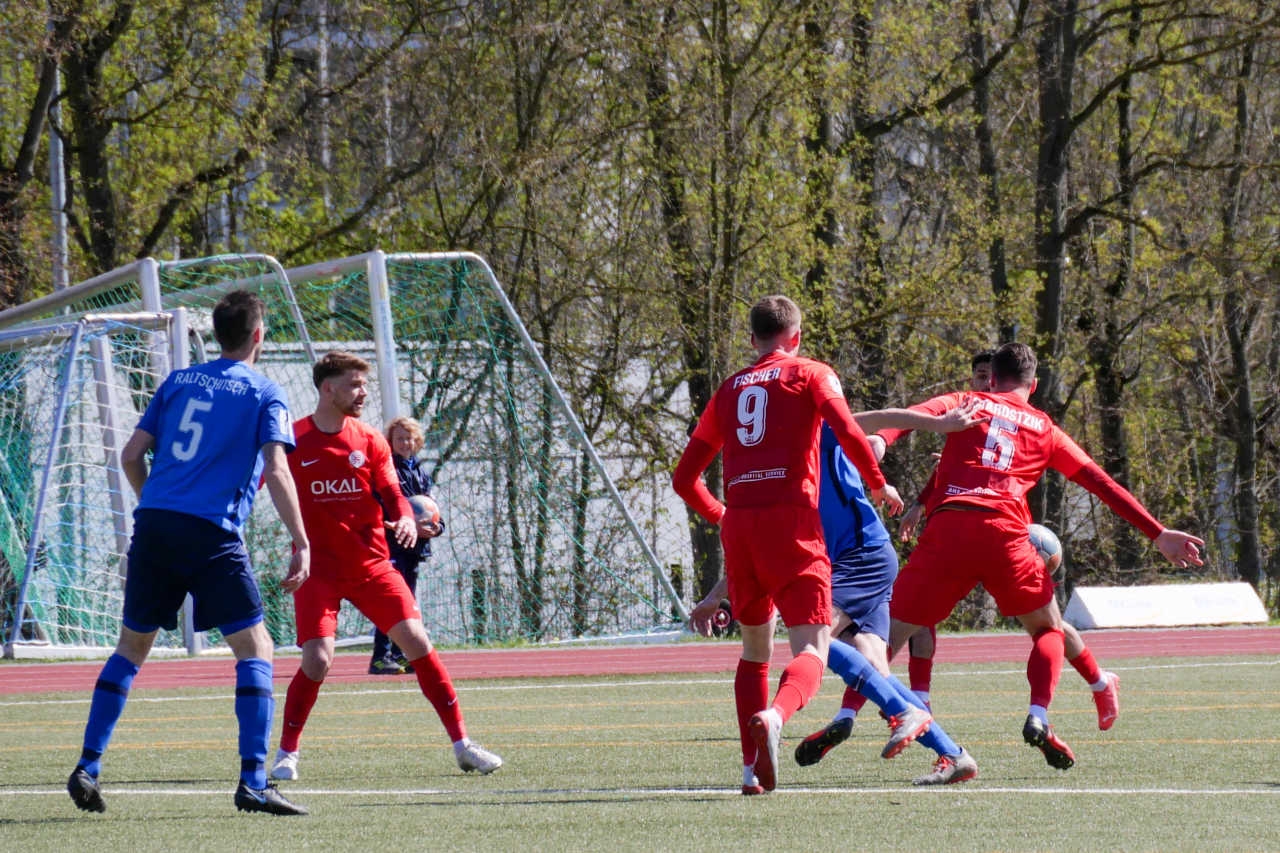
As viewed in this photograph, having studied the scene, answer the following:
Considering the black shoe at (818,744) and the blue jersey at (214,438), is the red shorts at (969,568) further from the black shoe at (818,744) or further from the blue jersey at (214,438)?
the blue jersey at (214,438)

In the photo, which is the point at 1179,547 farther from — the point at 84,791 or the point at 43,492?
the point at 43,492

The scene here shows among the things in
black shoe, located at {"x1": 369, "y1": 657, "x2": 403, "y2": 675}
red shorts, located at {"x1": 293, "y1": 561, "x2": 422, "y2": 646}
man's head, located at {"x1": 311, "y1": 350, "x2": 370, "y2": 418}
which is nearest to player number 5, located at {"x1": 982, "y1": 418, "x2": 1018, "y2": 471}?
red shorts, located at {"x1": 293, "y1": 561, "x2": 422, "y2": 646}

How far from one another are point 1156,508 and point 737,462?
93.1 ft

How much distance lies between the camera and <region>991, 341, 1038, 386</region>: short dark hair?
7848 millimetres

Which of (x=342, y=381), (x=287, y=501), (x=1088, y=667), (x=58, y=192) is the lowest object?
(x=1088, y=667)

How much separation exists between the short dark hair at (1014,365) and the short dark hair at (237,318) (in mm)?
3373

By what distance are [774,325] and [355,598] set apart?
232 cm

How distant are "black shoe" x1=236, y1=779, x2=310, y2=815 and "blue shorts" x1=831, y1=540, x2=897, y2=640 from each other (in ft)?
8.94

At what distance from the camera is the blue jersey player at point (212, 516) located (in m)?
6.32

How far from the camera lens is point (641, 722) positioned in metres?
10.2

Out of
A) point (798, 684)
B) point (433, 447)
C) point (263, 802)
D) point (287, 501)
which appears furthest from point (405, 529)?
point (433, 447)

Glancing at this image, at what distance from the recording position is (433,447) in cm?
2020

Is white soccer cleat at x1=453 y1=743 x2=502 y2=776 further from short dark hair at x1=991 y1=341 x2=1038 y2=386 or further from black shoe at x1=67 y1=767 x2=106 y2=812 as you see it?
short dark hair at x1=991 y1=341 x2=1038 y2=386

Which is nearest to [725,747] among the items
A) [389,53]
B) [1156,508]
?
[389,53]
